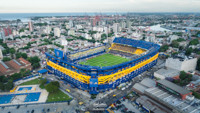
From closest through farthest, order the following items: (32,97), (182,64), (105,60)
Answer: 1. (32,97)
2. (182,64)
3. (105,60)

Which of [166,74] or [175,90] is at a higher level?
[175,90]

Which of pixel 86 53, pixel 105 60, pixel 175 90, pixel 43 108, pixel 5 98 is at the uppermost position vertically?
pixel 86 53

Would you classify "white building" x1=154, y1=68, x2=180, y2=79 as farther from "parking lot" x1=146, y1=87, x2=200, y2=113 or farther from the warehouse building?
"parking lot" x1=146, y1=87, x2=200, y2=113

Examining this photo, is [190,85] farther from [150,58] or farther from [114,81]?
[114,81]

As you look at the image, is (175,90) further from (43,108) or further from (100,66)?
(43,108)

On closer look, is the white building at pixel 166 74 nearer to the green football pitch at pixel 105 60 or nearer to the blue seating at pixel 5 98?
the green football pitch at pixel 105 60

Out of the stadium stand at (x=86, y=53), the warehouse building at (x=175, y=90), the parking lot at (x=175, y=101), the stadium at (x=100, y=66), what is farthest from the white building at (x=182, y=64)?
the stadium stand at (x=86, y=53)

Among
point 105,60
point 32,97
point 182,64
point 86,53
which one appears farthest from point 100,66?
point 182,64

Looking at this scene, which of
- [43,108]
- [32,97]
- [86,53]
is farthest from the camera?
[86,53]
